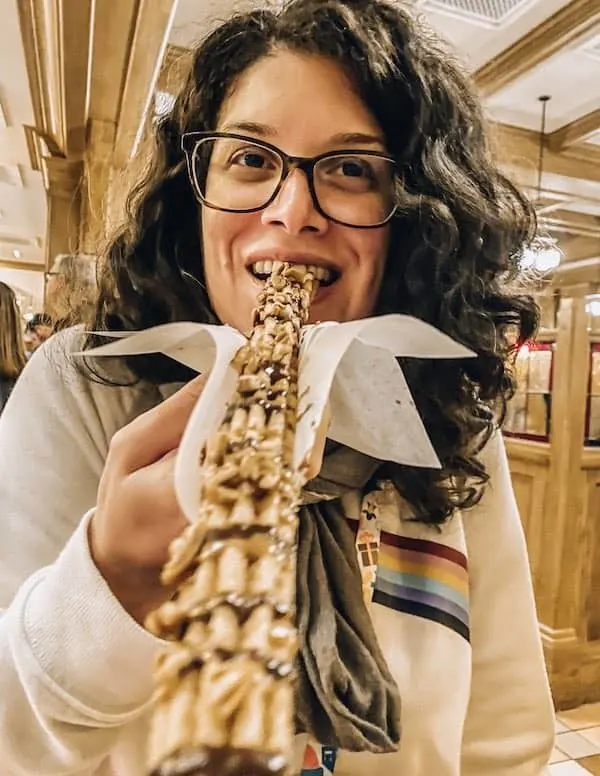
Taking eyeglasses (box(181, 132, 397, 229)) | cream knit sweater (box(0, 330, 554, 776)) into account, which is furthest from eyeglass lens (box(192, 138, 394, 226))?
cream knit sweater (box(0, 330, 554, 776))

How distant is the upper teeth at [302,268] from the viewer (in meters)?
0.60

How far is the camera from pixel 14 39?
328cm

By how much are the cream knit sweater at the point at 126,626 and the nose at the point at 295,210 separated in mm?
198

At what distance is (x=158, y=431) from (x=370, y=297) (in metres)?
0.35

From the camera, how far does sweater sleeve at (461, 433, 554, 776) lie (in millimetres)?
783

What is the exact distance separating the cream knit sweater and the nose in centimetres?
20

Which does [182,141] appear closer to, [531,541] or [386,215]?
[386,215]

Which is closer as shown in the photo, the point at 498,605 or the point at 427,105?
the point at 427,105

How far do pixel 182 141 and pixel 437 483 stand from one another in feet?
1.38

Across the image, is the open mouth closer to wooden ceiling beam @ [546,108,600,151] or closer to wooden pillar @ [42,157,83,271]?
wooden ceiling beam @ [546,108,600,151]

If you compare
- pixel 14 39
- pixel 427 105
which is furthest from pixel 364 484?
pixel 14 39

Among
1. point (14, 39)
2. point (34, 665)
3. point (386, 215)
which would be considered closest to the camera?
point (34, 665)

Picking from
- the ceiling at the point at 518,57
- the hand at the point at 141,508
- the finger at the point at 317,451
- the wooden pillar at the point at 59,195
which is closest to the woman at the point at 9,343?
the ceiling at the point at 518,57

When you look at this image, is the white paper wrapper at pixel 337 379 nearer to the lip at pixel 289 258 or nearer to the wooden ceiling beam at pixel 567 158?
the lip at pixel 289 258
